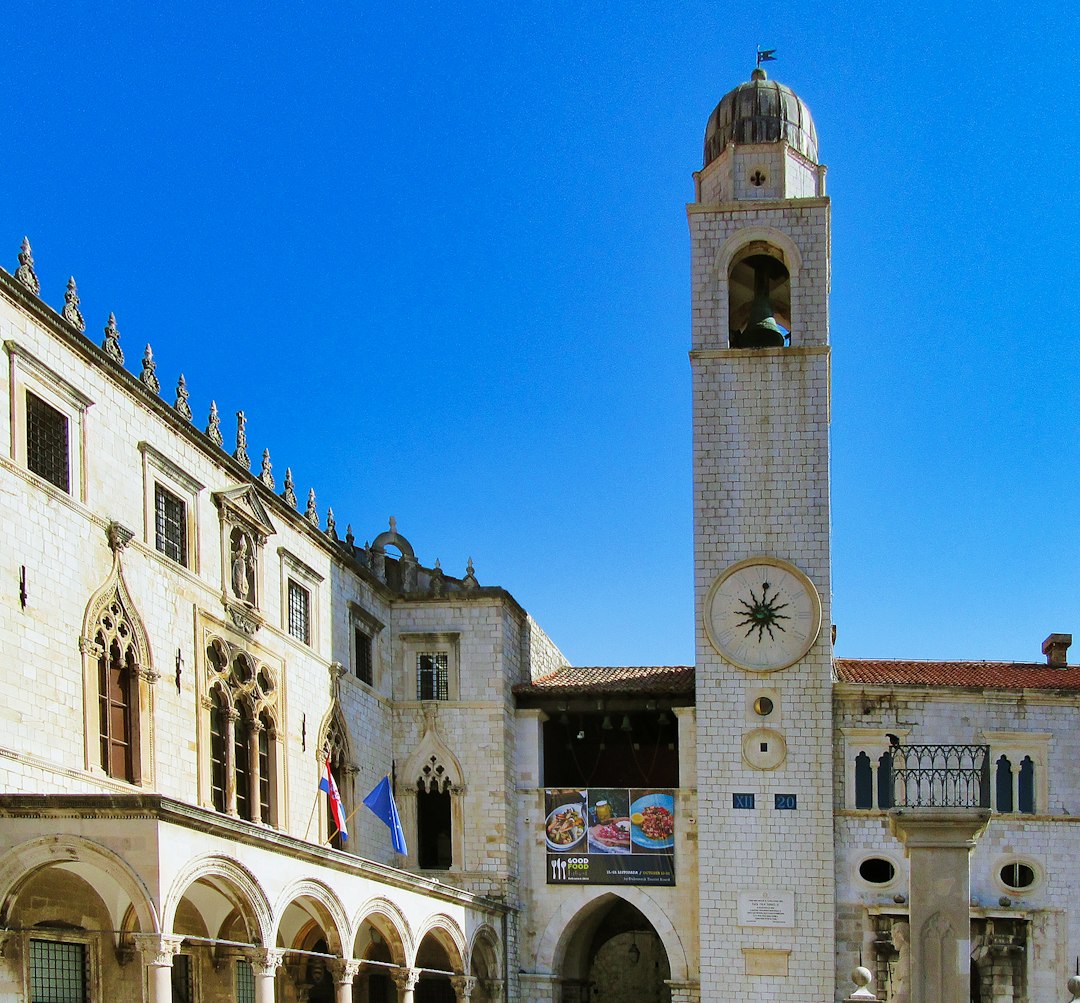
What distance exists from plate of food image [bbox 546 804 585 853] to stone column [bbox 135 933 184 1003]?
1869 cm

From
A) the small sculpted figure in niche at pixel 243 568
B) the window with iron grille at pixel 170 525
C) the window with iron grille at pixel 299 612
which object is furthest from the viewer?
Answer: the window with iron grille at pixel 299 612

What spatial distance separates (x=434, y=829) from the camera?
1624 inches

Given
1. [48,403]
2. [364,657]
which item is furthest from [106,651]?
[364,657]

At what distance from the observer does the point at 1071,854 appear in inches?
1539

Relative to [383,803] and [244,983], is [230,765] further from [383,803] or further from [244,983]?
[244,983]

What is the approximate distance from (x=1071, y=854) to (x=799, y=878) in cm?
608

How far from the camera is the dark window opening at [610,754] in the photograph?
43.2m

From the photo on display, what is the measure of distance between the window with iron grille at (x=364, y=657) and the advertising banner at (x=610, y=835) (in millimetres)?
4930

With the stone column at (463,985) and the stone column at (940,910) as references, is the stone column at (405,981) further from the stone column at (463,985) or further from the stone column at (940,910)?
the stone column at (940,910)

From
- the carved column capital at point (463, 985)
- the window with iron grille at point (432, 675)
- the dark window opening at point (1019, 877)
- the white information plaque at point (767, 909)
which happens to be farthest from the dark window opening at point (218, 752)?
the dark window opening at point (1019, 877)

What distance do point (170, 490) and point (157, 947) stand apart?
10.3m

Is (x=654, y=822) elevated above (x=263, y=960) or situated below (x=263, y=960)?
above

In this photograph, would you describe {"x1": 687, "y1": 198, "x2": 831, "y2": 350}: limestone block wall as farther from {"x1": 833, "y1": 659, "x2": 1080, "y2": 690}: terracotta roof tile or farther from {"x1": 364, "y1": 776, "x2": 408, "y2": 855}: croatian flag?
{"x1": 364, "y1": 776, "x2": 408, "y2": 855}: croatian flag

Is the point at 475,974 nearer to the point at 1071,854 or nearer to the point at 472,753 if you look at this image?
the point at 472,753
